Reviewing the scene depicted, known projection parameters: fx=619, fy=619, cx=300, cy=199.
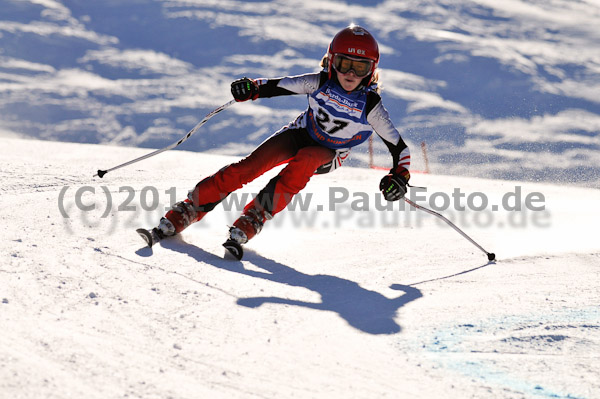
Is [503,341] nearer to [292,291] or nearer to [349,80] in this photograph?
[292,291]

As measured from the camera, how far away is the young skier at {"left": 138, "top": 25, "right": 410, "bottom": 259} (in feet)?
12.7

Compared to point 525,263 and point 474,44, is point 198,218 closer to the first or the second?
point 525,263

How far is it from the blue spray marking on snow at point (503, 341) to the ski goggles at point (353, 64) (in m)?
1.85

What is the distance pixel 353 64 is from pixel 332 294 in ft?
5.18

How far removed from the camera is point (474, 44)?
28703 mm

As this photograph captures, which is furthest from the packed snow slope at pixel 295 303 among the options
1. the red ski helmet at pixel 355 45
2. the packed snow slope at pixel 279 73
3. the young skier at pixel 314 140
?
the packed snow slope at pixel 279 73

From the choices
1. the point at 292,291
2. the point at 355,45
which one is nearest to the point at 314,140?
the point at 355,45

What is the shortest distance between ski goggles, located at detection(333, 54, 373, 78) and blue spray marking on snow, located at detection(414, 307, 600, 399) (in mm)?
1852

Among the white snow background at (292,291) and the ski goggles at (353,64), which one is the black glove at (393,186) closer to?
the white snow background at (292,291)

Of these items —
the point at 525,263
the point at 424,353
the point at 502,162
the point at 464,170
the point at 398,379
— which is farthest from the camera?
the point at 502,162

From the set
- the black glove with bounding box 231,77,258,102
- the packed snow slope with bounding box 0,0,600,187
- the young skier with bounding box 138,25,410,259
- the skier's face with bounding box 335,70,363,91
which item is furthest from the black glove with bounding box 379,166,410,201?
the packed snow slope with bounding box 0,0,600,187

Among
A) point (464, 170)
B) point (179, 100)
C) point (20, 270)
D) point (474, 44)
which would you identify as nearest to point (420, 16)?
point (474, 44)

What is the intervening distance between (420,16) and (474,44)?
439 centimetres

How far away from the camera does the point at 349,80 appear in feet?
12.9
